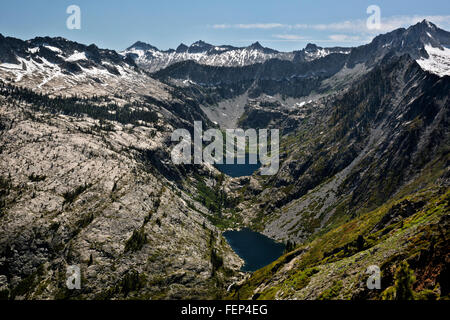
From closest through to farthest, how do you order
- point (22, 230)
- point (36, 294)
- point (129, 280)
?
point (36, 294)
point (129, 280)
point (22, 230)

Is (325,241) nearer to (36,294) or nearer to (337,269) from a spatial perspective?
(337,269)

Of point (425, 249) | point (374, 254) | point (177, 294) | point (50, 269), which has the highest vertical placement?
point (425, 249)

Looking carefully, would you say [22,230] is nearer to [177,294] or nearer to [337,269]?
[177,294]

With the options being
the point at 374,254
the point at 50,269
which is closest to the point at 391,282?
the point at 374,254

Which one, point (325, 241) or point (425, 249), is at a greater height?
point (425, 249)
